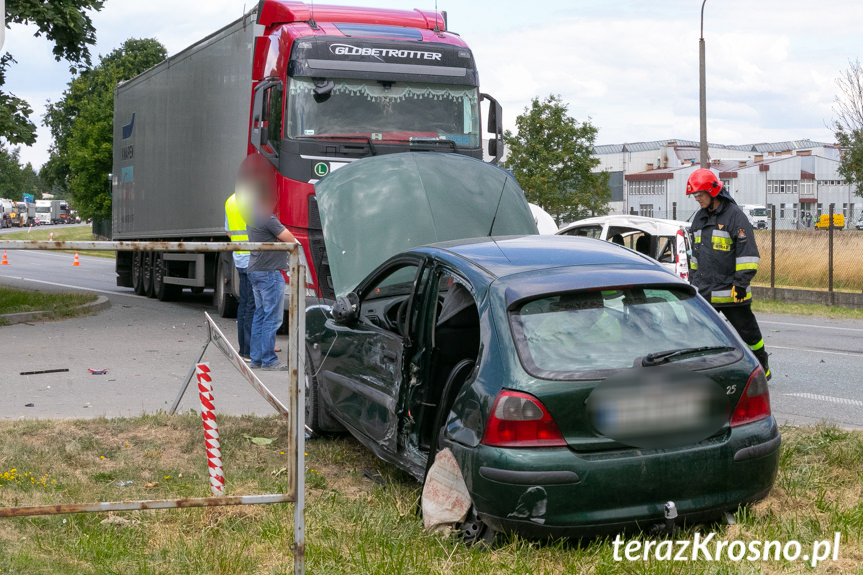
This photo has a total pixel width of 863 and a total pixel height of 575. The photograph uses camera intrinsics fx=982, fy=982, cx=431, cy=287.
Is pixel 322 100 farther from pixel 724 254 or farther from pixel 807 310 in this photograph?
pixel 807 310

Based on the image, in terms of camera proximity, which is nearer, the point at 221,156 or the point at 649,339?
the point at 649,339

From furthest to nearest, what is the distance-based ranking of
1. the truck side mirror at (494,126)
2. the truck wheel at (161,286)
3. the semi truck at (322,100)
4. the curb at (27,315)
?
the truck wheel at (161,286) < the curb at (27,315) < the truck side mirror at (494,126) < the semi truck at (322,100)

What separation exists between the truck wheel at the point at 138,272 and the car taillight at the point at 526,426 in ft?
54.6

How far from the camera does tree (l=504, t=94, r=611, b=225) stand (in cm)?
3000

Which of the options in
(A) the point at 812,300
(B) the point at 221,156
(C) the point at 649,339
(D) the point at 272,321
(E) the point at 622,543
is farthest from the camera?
(A) the point at 812,300

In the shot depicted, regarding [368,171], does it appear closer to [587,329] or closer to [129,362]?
[129,362]

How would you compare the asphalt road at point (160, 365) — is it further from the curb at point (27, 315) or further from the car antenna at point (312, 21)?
the car antenna at point (312, 21)

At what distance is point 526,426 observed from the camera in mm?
4195

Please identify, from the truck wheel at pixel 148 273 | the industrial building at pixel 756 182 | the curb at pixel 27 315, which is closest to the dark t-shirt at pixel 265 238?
the curb at pixel 27 315

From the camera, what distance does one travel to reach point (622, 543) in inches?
166

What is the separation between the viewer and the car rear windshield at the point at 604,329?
4355mm

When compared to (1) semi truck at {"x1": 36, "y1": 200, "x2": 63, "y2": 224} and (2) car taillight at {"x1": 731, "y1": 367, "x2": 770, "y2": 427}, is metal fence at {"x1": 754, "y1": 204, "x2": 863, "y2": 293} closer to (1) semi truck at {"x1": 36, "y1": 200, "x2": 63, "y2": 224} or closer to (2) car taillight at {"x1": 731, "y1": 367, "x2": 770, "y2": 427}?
(2) car taillight at {"x1": 731, "y1": 367, "x2": 770, "y2": 427}

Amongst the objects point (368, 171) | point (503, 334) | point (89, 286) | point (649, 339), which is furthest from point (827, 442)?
point (89, 286)

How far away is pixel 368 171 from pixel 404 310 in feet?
11.4
